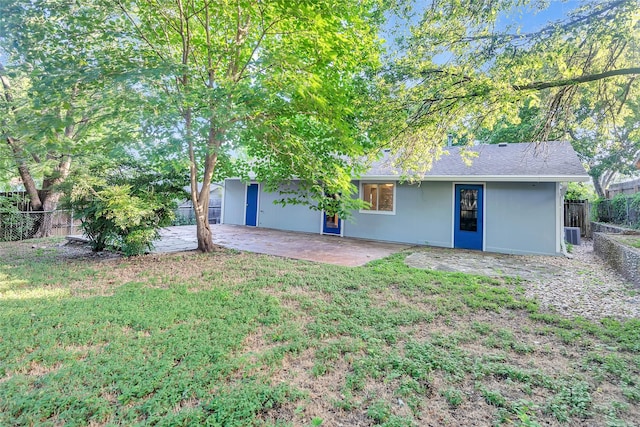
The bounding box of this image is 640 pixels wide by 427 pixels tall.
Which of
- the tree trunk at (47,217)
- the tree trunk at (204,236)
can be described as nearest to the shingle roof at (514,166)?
the tree trunk at (204,236)

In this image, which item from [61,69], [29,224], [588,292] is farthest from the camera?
Answer: [29,224]

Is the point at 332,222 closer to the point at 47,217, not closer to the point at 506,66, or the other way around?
the point at 506,66

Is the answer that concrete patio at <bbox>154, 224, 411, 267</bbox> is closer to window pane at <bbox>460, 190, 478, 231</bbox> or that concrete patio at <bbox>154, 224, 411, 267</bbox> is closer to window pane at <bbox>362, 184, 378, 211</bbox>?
window pane at <bbox>362, 184, 378, 211</bbox>

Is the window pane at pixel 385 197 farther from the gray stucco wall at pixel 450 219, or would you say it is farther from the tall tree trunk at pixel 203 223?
the tall tree trunk at pixel 203 223

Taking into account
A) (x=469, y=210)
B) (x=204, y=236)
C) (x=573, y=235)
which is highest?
(x=469, y=210)

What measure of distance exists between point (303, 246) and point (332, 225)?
9.28 feet

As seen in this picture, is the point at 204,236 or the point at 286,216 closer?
the point at 204,236

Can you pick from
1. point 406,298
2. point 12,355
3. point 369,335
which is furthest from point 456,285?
point 12,355

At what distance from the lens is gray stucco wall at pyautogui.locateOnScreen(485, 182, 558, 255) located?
8078mm

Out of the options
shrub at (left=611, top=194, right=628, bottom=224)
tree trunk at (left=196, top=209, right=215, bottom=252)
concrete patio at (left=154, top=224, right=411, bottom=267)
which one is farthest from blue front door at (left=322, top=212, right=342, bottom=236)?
shrub at (left=611, top=194, right=628, bottom=224)

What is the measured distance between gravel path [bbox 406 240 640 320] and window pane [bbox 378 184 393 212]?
88.2 inches

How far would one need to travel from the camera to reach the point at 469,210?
912 cm

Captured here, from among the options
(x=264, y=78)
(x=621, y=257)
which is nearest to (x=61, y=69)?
(x=264, y=78)

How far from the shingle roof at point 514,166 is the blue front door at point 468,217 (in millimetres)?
576
